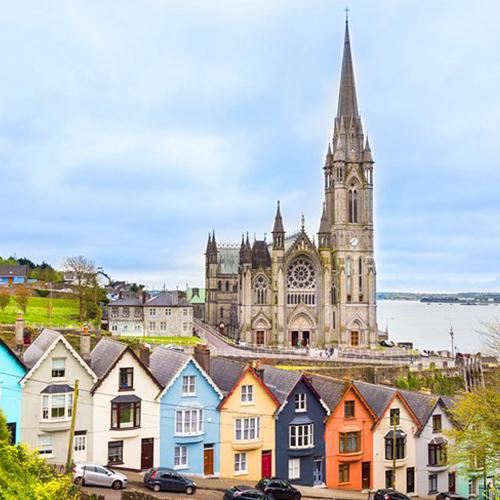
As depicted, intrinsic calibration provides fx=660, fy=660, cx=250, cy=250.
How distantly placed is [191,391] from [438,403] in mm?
15115

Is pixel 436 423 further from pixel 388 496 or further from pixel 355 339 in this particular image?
pixel 355 339

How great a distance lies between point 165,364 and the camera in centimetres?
3694

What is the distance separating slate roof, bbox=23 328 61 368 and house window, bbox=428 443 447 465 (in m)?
22.4

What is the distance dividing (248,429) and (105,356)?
8633 millimetres

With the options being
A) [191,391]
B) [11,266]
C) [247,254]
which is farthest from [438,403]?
[11,266]

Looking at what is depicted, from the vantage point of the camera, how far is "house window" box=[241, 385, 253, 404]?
35875 millimetres

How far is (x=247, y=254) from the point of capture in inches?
3925

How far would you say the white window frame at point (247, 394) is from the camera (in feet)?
118

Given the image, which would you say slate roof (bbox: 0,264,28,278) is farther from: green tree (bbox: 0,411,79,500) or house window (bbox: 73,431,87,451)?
green tree (bbox: 0,411,79,500)

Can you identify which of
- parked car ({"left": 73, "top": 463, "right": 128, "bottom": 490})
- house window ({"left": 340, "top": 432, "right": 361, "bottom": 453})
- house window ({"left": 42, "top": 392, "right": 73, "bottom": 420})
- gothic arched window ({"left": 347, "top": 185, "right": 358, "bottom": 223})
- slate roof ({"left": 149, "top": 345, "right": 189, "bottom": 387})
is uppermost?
gothic arched window ({"left": 347, "top": 185, "right": 358, "bottom": 223})

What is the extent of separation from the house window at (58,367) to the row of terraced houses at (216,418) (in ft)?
0.16

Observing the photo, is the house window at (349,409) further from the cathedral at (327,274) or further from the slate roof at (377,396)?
the cathedral at (327,274)

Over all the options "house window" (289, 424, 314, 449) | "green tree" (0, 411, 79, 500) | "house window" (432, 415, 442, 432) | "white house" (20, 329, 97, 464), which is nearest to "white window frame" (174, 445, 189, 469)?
"white house" (20, 329, 97, 464)

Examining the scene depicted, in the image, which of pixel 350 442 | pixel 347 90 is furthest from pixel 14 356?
pixel 347 90
